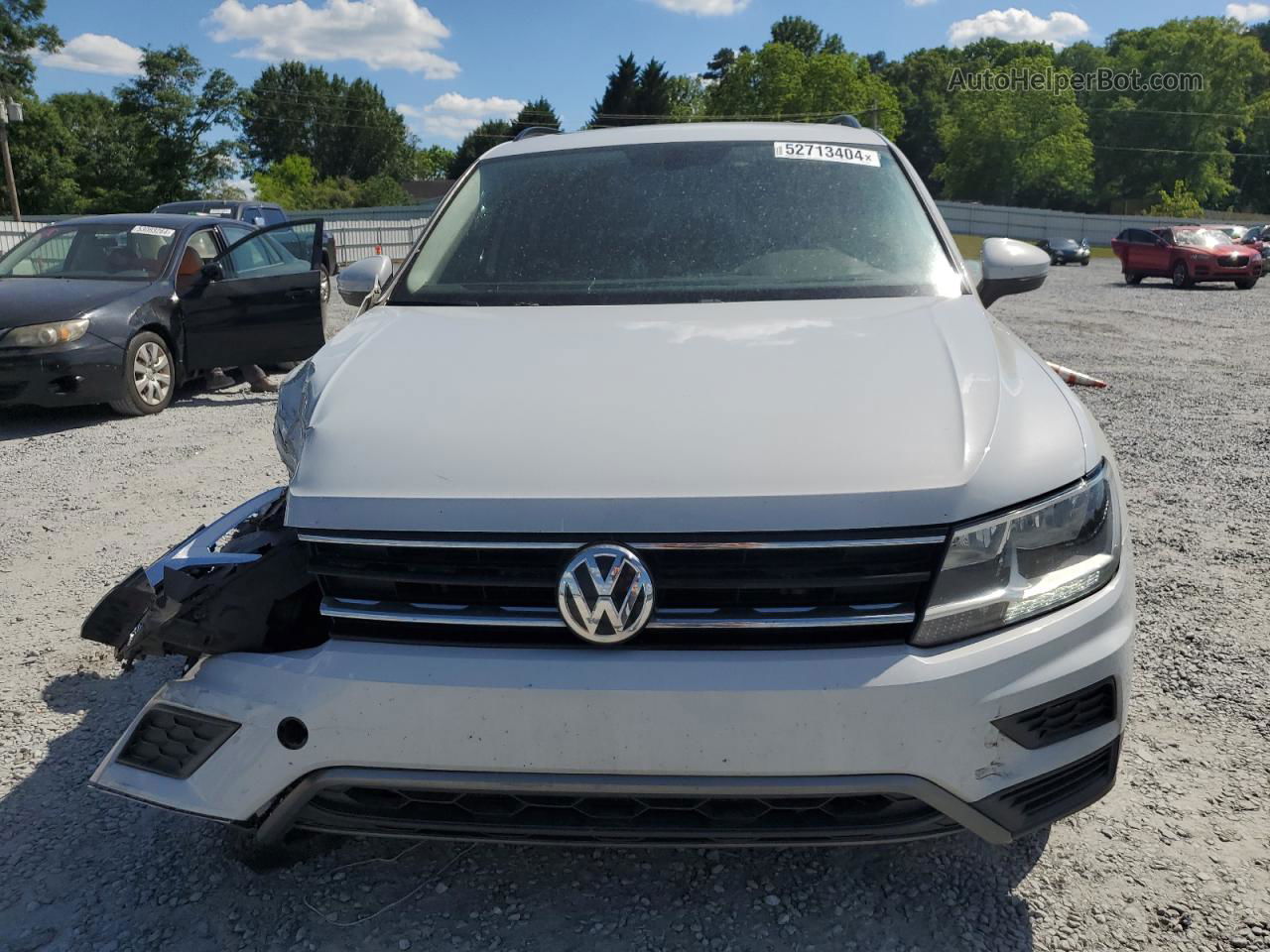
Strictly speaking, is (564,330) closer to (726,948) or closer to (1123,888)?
(726,948)

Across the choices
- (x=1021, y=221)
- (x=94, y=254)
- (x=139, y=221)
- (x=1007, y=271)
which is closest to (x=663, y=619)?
(x=1007, y=271)

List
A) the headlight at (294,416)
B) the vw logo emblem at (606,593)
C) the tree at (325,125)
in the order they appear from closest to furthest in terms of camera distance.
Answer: the vw logo emblem at (606,593)
the headlight at (294,416)
the tree at (325,125)

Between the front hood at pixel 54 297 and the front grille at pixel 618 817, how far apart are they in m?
7.16

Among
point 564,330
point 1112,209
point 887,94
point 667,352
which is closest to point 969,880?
point 667,352

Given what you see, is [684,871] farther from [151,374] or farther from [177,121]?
[177,121]

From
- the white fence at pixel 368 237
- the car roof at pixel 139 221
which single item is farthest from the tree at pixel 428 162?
the car roof at pixel 139 221

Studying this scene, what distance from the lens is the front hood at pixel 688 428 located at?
6.20 feet

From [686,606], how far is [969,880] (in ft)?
3.41

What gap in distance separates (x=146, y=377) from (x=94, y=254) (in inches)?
54.5

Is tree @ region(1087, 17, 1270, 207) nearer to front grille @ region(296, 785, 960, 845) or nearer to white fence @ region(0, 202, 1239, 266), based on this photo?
white fence @ region(0, 202, 1239, 266)

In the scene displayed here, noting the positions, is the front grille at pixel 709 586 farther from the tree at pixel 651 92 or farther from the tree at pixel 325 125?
the tree at pixel 325 125

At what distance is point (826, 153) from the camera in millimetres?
3453

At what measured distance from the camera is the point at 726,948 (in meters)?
2.14

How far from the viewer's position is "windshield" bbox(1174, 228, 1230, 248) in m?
25.9
